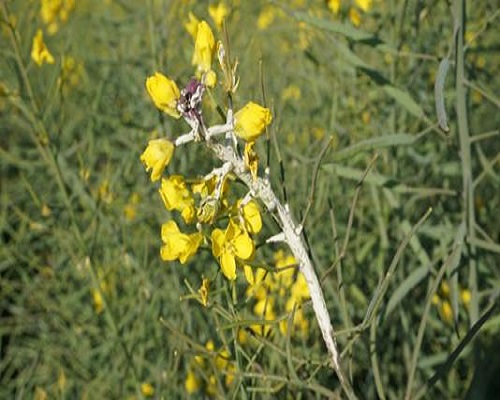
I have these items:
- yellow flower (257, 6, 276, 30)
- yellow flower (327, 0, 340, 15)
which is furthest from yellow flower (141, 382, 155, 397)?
yellow flower (257, 6, 276, 30)

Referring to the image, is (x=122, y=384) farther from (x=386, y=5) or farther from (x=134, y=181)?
(x=386, y=5)

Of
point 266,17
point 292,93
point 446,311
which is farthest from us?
point 266,17

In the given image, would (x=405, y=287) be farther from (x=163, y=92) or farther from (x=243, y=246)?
(x=163, y=92)

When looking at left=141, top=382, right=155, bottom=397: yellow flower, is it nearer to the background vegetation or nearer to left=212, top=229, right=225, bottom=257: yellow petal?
the background vegetation

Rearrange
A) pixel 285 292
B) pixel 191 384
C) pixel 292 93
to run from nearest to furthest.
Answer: pixel 285 292 → pixel 191 384 → pixel 292 93

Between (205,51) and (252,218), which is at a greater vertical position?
(205,51)

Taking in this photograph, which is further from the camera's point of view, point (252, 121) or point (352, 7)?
point (352, 7)

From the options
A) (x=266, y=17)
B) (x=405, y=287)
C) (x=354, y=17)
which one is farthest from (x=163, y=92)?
(x=266, y=17)

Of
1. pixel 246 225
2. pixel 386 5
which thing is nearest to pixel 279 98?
pixel 386 5

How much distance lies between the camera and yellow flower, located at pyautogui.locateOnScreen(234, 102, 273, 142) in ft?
2.93

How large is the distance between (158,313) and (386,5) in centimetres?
85

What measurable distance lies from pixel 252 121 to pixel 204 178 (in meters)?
0.08

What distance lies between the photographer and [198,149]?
6.23 ft

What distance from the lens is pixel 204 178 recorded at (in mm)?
929
